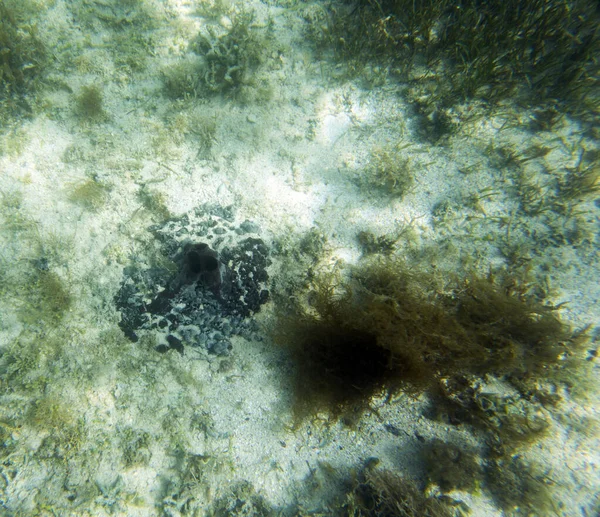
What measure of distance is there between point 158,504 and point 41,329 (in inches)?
97.1

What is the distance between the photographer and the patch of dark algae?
139 inches

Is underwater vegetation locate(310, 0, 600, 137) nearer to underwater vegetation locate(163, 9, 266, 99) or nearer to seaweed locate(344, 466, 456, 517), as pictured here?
underwater vegetation locate(163, 9, 266, 99)

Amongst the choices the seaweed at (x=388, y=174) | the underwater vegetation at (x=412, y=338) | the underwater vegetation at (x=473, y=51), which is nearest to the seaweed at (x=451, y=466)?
the underwater vegetation at (x=412, y=338)

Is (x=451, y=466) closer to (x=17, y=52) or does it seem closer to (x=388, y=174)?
(x=388, y=174)

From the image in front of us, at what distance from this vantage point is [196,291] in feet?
11.6

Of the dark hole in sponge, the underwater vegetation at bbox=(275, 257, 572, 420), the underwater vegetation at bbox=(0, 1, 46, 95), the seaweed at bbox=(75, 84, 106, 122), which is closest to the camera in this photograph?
the underwater vegetation at bbox=(275, 257, 572, 420)

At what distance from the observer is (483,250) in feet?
12.8

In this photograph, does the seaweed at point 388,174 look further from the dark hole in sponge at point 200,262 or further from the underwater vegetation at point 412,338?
the dark hole in sponge at point 200,262

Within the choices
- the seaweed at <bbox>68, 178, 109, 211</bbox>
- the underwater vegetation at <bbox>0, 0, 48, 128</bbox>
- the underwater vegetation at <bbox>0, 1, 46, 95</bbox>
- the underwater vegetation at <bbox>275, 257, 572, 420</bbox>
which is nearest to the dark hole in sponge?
the underwater vegetation at <bbox>275, 257, 572, 420</bbox>

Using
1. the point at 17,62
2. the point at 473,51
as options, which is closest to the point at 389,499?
the point at 473,51

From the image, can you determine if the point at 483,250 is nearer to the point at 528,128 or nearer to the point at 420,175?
the point at 420,175

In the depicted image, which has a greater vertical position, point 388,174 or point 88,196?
point 388,174

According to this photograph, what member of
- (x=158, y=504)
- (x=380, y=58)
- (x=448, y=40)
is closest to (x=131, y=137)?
(x=380, y=58)

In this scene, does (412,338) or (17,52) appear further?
(17,52)
